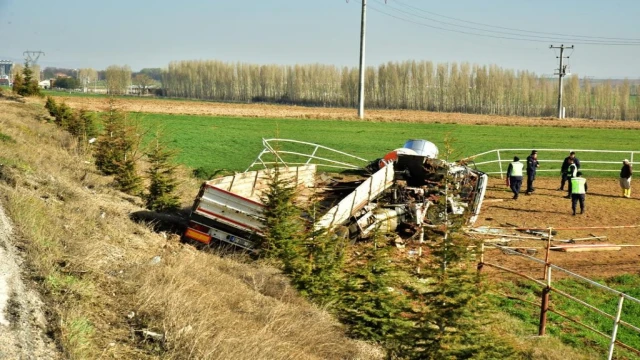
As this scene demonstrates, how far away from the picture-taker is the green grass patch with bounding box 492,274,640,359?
44.4 ft

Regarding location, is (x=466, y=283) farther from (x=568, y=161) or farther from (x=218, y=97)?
(x=218, y=97)

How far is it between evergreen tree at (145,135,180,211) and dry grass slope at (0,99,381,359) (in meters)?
3.53

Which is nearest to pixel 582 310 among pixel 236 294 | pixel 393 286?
pixel 393 286

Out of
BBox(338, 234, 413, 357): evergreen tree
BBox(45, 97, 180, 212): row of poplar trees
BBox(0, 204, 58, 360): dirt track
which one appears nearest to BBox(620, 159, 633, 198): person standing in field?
BBox(45, 97, 180, 212): row of poplar trees

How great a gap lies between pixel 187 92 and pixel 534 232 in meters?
154

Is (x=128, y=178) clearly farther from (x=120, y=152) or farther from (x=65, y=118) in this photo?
(x=65, y=118)

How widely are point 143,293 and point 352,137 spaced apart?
1731 inches

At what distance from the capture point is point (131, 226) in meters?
13.6

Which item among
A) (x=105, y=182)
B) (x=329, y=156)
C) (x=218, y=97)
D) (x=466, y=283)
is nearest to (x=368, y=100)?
(x=218, y=97)

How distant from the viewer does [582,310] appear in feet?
50.0

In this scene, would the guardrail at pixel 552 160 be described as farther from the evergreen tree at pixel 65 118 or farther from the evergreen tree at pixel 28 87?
the evergreen tree at pixel 28 87

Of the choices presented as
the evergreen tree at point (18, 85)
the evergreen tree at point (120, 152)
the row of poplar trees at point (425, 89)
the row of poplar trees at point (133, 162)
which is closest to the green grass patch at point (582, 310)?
the row of poplar trees at point (133, 162)

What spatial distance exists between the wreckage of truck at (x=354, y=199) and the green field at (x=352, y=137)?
11.1m

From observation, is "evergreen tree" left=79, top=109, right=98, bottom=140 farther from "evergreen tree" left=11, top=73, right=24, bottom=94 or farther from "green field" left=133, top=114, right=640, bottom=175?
"evergreen tree" left=11, top=73, right=24, bottom=94
